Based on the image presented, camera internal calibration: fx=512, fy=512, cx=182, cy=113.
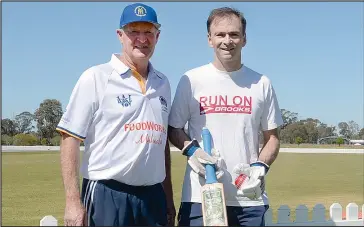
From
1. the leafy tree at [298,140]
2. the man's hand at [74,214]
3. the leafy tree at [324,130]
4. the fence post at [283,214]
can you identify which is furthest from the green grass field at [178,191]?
the leafy tree at [324,130]

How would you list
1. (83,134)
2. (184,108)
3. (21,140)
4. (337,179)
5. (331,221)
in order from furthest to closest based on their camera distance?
(21,140) → (337,179) → (331,221) → (184,108) → (83,134)

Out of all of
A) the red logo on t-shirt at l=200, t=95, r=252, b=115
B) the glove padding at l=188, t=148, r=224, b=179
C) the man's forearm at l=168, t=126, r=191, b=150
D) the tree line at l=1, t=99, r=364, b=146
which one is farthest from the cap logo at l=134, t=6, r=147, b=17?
the tree line at l=1, t=99, r=364, b=146

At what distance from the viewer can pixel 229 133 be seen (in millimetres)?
3414

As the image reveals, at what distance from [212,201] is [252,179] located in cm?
32

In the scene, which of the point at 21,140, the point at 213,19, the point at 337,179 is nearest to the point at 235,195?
the point at 213,19

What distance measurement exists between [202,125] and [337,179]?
474 inches

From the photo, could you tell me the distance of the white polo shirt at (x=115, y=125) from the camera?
3074mm

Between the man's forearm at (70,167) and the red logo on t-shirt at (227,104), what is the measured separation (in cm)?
91

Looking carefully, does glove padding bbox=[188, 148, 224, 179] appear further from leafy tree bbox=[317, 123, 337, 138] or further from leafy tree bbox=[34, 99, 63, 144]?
leafy tree bbox=[317, 123, 337, 138]

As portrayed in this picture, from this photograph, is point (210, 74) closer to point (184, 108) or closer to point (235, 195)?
point (184, 108)

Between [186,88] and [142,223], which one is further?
[186,88]

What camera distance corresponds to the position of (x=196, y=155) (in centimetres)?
334

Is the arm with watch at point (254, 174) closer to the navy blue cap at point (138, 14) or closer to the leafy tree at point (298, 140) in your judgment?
the navy blue cap at point (138, 14)

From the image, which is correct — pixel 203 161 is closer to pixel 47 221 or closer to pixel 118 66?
pixel 118 66
